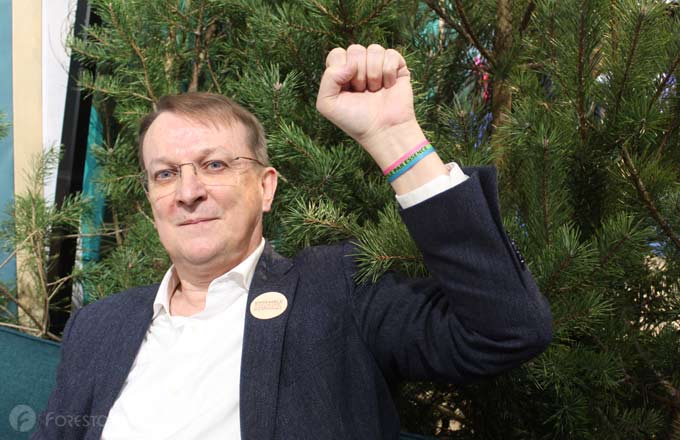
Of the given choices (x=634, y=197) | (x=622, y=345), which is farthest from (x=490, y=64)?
(x=622, y=345)

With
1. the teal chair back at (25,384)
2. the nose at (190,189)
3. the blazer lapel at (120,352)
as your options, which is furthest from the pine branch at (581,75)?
the teal chair back at (25,384)

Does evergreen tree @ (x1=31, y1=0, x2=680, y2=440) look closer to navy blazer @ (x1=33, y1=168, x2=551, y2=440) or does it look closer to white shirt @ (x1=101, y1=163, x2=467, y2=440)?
navy blazer @ (x1=33, y1=168, x2=551, y2=440)

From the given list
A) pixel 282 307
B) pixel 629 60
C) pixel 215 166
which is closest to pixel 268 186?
pixel 215 166

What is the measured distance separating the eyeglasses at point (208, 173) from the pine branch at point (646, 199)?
0.64m

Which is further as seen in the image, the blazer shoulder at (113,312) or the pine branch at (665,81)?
the blazer shoulder at (113,312)

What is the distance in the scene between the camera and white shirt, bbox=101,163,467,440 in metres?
1.03

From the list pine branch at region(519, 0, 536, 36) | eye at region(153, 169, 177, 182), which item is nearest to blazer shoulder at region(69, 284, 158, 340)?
eye at region(153, 169, 177, 182)

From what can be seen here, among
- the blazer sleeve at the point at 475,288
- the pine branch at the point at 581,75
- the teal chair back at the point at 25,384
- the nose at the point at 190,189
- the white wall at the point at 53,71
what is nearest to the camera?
the blazer sleeve at the point at 475,288

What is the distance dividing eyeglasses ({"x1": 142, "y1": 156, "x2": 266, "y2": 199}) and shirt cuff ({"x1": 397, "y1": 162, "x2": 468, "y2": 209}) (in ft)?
1.38

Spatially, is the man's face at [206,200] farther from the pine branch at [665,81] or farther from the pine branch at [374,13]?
the pine branch at [665,81]

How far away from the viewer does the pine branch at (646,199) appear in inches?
35.3

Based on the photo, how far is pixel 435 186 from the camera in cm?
84

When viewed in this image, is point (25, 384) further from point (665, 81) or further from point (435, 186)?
point (665, 81)

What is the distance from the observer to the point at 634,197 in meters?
0.92
